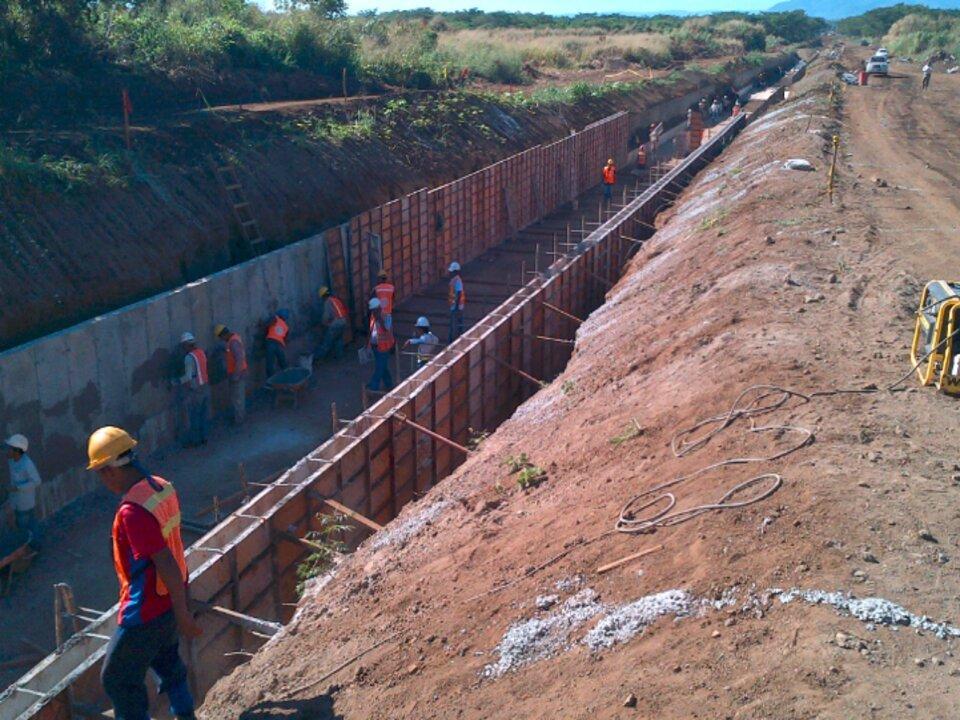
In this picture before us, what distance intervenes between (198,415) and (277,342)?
2196 millimetres

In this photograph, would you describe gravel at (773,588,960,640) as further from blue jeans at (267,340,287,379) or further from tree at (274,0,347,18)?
tree at (274,0,347,18)

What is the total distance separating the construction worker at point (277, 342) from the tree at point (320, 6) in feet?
65.6

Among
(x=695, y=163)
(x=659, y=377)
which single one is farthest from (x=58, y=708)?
(x=695, y=163)

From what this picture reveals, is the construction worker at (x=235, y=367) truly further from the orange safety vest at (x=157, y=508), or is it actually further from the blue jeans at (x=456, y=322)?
the orange safety vest at (x=157, y=508)

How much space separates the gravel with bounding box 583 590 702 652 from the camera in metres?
5.75

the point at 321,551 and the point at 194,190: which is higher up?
the point at 194,190

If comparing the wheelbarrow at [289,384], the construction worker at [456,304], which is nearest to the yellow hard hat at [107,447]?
the wheelbarrow at [289,384]

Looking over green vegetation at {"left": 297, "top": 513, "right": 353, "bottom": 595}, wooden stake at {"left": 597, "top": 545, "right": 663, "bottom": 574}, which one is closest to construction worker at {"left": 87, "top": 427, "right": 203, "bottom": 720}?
wooden stake at {"left": 597, "top": 545, "right": 663, "bottom": 574}

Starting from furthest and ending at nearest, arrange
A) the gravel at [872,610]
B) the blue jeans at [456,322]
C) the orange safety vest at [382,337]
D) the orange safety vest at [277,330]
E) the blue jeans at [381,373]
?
the blue jeans at [456,322]
the orange safety vest at [277,330]
the blue jeans at [381,373]
the orange safety vest at [382,337]
the gravel at [872,610]

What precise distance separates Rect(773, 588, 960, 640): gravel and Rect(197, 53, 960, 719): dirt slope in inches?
1.5

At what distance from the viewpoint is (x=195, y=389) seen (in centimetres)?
1294

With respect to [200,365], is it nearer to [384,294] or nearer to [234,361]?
[234,361]

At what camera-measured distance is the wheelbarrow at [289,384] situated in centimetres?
1448

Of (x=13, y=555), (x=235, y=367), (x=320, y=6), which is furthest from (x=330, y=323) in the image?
(x=320, y=6)
